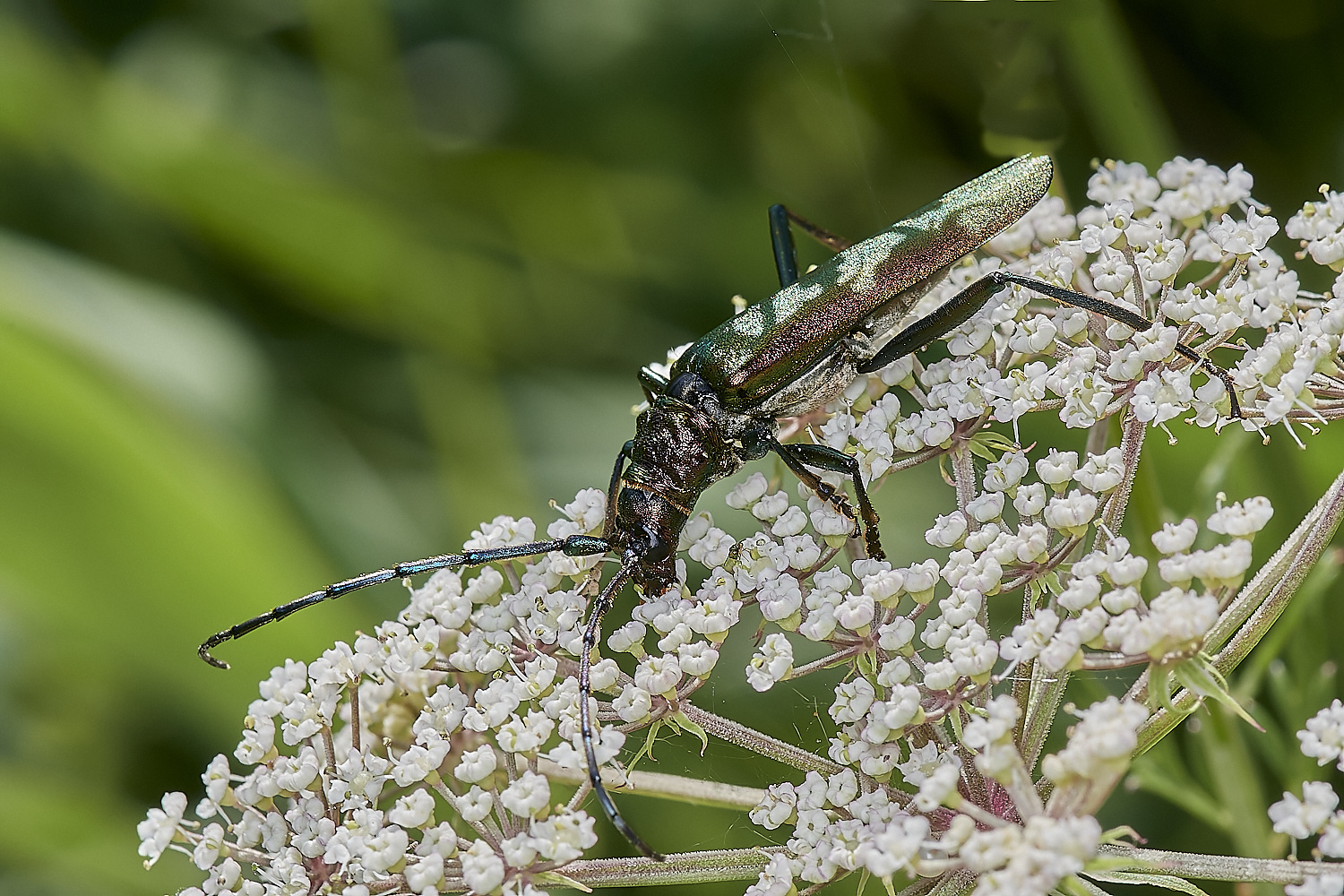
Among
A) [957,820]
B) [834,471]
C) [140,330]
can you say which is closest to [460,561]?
[834,471]

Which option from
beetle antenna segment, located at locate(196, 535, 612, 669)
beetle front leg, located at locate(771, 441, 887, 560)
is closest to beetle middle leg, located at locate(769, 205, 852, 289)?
beetle front leg, located at locate(771, 441, 887, 560)

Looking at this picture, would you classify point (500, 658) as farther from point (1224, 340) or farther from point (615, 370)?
point (615, 370)

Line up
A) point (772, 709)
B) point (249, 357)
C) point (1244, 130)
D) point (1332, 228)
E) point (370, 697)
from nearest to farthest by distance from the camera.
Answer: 1. point (1332, 228)
2. point (370, 697)
3. point (772, 709)
4. point (1244, 130)
5. point (249, 357)

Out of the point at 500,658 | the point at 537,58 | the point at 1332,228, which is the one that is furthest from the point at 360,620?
the point at 1332,228

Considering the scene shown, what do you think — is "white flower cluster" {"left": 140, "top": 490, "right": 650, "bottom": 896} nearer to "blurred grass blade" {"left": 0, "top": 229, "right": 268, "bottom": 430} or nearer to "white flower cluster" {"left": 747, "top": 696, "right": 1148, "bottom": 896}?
"white flower cluster" {"left": 747, "top": 696, "right": 1148, "bottom": 896}

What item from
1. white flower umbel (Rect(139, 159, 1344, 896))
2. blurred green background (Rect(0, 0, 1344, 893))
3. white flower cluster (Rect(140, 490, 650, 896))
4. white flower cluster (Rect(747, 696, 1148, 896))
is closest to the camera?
white flower cluster (Rect(747, 696, 1148, 896))

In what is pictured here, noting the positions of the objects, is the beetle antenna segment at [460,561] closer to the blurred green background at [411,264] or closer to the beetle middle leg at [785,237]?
the blurred green background at [411,264]

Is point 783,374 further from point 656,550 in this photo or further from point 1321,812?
point 1321,812

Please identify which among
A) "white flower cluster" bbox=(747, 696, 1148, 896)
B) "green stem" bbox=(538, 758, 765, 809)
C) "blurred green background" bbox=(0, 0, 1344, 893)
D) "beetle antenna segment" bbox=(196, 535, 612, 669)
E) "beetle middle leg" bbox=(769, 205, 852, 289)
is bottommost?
"white flower cluster" bbox=(747, 696, 1148, 896)
